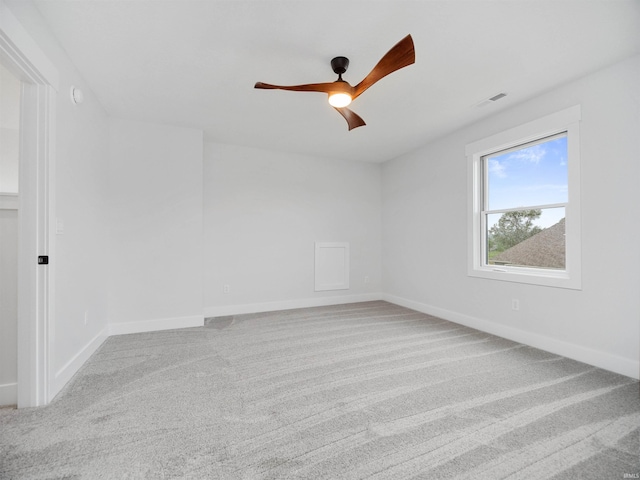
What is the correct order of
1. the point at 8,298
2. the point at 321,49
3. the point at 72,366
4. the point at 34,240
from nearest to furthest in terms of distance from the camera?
the point at 34,240 → the point at 8,298 → the point at 321,49 → the point at 72,366

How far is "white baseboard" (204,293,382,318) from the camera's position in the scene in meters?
4.17

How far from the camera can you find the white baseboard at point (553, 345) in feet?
7.48

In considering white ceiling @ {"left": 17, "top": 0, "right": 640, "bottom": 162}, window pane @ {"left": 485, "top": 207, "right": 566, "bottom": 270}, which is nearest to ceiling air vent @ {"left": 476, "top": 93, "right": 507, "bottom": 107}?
white ceiling @ {"left": 17, "top": 0, "right": 640, "bottom": 162}

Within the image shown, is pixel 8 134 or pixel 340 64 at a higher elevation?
pixel 340 64

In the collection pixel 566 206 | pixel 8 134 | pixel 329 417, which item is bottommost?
pixel 329 417

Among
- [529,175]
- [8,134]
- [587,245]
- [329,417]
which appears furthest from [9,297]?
[529,175]

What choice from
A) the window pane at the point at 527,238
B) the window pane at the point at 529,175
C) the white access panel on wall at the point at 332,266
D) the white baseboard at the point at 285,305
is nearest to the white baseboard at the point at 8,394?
the white baseboard at the point at 285,305

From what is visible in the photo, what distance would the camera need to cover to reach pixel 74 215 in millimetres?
2385

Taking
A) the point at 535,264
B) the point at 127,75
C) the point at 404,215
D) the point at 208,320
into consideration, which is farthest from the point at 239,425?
the point at 404,215

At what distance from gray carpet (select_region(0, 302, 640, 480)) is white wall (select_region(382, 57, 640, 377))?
10.6 inches

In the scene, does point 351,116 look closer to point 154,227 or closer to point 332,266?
point 154,227

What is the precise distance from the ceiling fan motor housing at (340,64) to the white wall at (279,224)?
2452mm

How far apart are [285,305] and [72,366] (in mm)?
2670

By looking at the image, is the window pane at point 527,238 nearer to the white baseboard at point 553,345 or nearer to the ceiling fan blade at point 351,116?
the white baseboard at point 553,345
